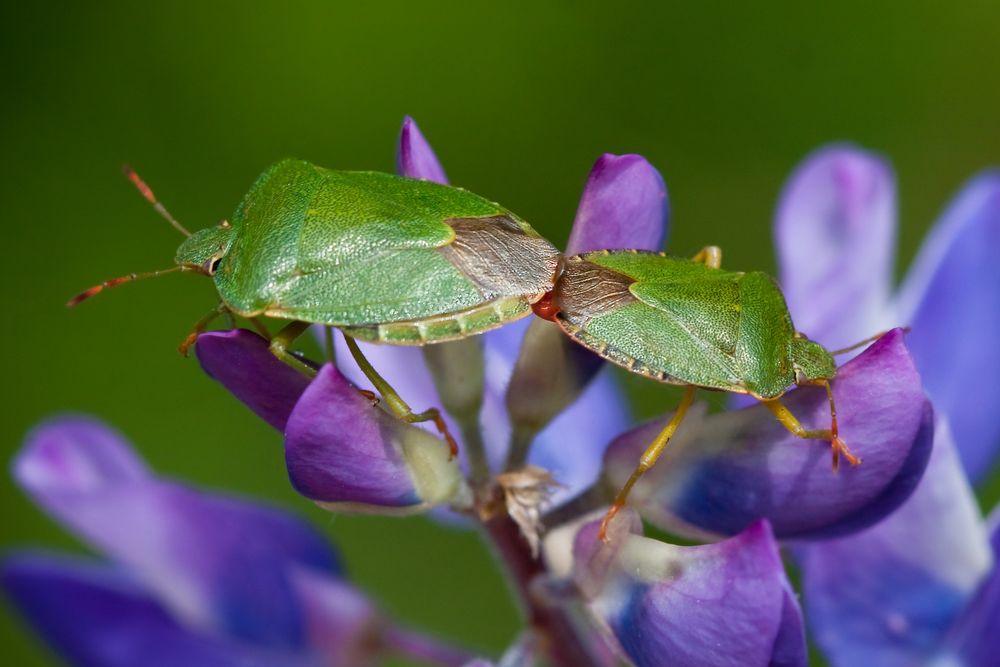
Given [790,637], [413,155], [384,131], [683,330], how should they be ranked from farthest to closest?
[384,131], [413,155], [683,330], [790,637]

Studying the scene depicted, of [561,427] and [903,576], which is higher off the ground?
[561,427]

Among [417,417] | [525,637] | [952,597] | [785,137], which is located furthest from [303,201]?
[785,137]

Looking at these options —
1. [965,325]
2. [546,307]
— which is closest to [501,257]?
[546,307]

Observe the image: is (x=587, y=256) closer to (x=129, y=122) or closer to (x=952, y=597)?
(x=952, y=597)

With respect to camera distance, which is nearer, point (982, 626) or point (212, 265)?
point (212, 265)

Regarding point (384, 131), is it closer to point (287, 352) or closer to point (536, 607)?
point (536, 607)

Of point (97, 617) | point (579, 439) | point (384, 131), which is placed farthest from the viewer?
point (384, 131)

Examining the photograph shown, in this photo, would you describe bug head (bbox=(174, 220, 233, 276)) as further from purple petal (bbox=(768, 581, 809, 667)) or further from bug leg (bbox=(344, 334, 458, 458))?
purple petal (bbox=(768, 581, 809, 667))
